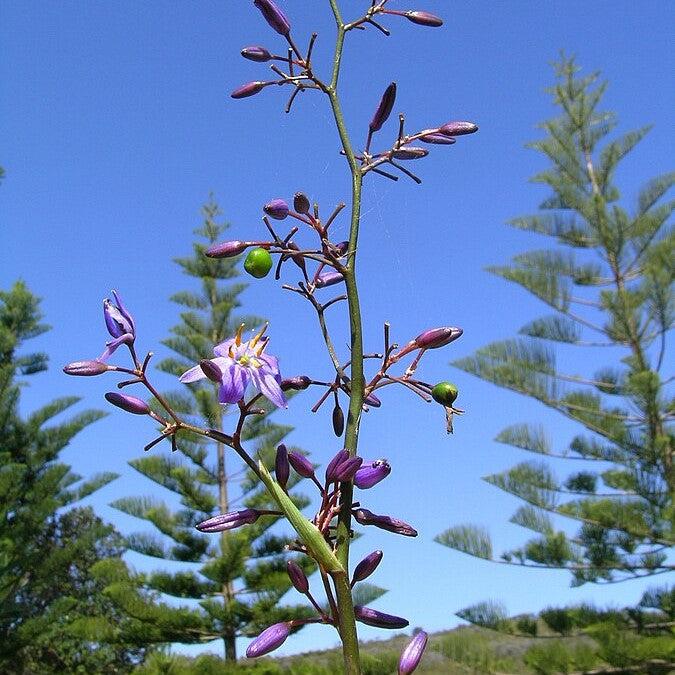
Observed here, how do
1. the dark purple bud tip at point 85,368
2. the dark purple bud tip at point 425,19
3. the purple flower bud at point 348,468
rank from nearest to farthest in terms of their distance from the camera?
1. the purple flower bud at point 348,468
2. the dark purple bud tip at point 85,368
3. the dark purple bud tip at point 425,19

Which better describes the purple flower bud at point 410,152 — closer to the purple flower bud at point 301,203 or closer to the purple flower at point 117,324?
the purple flower bud at point 301,203

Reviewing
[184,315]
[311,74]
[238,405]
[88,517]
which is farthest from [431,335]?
[88,517]

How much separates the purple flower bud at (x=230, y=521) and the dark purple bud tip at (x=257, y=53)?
68 cm

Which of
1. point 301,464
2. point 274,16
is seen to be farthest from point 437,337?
point 274,16

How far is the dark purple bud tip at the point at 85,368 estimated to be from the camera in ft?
3.30

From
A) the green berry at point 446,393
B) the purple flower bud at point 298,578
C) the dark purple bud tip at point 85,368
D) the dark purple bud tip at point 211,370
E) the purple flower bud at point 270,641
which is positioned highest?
the dark purple bud tip at point 85,368

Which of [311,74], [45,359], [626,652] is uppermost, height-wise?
[45,359]

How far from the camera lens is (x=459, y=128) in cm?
121

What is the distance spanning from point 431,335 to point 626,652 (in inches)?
338

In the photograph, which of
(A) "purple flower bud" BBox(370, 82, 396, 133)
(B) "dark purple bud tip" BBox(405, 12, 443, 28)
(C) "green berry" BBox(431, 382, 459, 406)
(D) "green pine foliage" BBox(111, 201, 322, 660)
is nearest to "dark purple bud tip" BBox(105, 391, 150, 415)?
(C) "green berry" BBox(431, 382, 459, 406)

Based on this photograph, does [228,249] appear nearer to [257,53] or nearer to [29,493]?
[257,53]

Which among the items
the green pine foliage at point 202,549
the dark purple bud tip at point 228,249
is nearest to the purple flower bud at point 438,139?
the dark purple bud tip at point 228,249

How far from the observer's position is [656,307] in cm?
1045

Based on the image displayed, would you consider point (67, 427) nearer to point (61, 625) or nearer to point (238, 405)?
point (61, 625)
